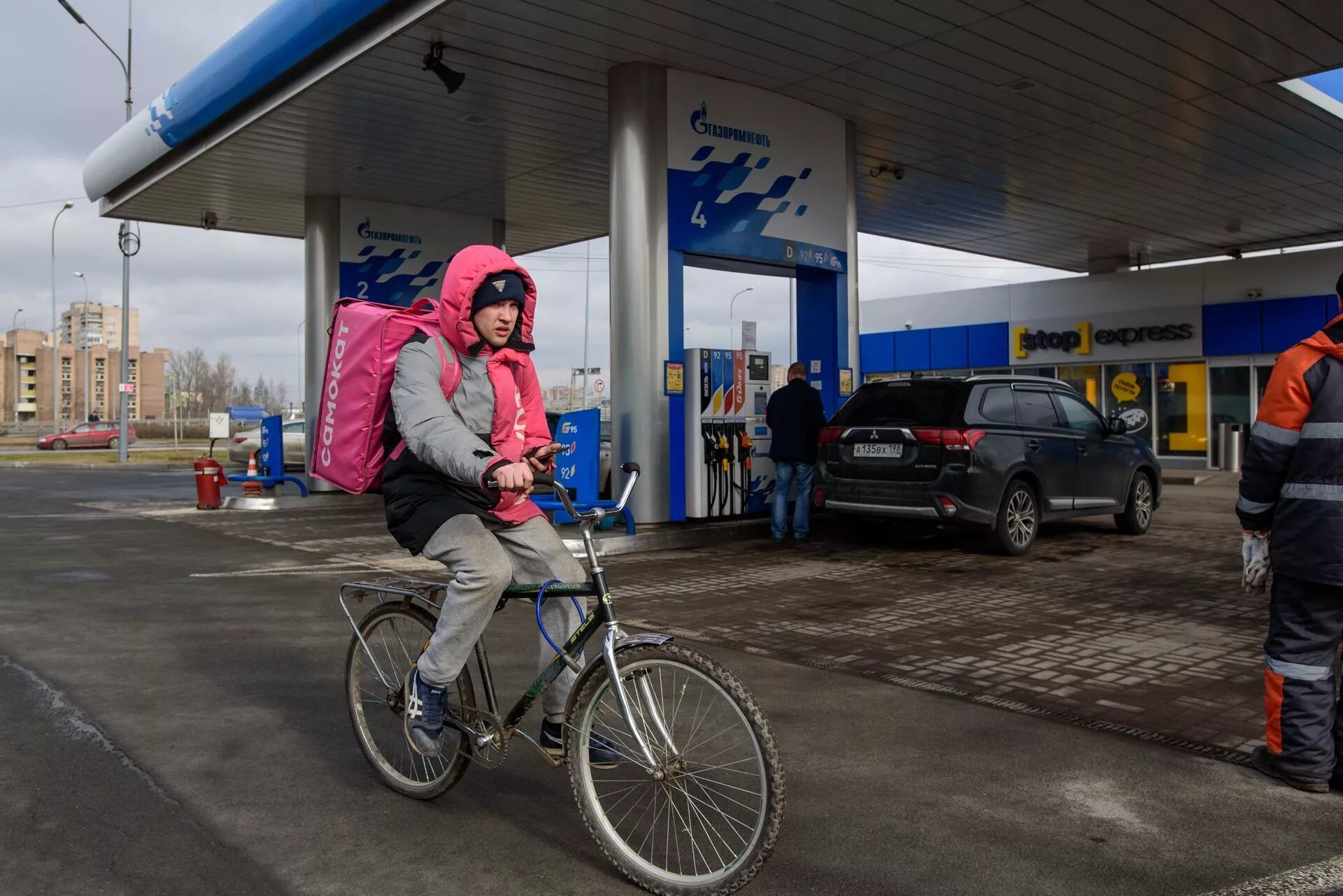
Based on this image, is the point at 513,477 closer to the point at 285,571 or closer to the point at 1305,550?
the point at 1305,550

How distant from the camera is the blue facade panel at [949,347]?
2928cm

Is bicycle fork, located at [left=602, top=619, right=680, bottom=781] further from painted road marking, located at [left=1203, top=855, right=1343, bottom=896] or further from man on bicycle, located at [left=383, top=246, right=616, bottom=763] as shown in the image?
painted road marking, located at [left=1203, top=855, right=1343, bottom=896]

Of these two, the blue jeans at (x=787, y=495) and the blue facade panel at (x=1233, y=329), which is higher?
the blue facade panel at (x=1233, y=329)

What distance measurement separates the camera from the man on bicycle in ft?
11.1

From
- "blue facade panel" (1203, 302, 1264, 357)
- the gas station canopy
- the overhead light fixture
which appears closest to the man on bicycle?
the gas station canopy

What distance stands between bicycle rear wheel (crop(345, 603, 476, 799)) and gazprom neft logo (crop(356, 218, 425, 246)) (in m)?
14.5

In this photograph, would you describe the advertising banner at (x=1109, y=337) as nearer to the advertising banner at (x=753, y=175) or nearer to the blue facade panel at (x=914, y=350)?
the blue facade panel at (x=914, y=350)

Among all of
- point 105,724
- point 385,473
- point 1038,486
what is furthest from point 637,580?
point 385,473

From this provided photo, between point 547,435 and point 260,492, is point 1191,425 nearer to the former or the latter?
point 260,492

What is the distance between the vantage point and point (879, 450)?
1001 centimetres

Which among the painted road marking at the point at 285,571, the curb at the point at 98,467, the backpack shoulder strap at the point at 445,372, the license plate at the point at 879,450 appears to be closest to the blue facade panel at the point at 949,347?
the license plate at the point at 879,450

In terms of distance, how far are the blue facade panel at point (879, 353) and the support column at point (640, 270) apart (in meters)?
20.9

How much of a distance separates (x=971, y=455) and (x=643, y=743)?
277 inches

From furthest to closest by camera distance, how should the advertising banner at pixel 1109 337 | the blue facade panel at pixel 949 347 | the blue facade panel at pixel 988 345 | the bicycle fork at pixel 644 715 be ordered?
the blue facade panel at pixel 949 347 < the blue facade panel at pixel 988 345 < the advertising banner at pixel 1109 337 < the bicycle fork at pixel 644 715
